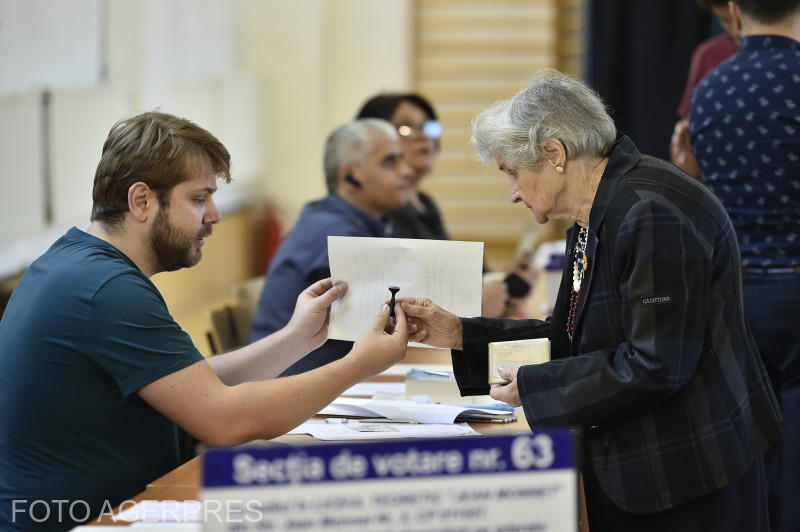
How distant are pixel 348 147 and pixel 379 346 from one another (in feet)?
6.49

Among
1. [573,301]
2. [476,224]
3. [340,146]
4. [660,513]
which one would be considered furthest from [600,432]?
[476,224]

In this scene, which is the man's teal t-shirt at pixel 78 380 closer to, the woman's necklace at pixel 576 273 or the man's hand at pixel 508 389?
the man's hand at pixel 508 389

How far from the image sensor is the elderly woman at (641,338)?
7.04 ft

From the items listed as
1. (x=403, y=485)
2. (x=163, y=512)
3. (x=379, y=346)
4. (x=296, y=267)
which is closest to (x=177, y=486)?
(x=163, y=512)

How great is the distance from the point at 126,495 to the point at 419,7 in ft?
18.3

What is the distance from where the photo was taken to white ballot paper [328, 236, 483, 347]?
272 cm

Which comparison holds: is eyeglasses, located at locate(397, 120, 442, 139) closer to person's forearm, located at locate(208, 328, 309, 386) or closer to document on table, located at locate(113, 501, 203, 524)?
person's forearm, located at locate(208, 328, 309, 386)

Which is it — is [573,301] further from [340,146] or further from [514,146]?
[340,146]

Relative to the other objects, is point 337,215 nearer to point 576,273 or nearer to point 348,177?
point 348,177

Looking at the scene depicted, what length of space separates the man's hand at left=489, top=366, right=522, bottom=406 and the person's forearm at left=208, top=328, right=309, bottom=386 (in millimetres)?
612

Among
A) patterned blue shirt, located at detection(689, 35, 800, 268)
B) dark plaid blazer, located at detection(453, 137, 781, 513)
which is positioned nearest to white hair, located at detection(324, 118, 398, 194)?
patterned blue shirt, located at detection(689, 35, 800, 268)

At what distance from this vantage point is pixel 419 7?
7.41 meters

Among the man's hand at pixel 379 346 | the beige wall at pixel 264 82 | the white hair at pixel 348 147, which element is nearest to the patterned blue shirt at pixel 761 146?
the man's hand at pixel 379 346

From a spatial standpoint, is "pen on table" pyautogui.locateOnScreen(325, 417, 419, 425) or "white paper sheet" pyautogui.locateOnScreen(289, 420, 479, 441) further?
"pen on table" pyautogui.locateOnScreen(325, 417, 419, 425)
